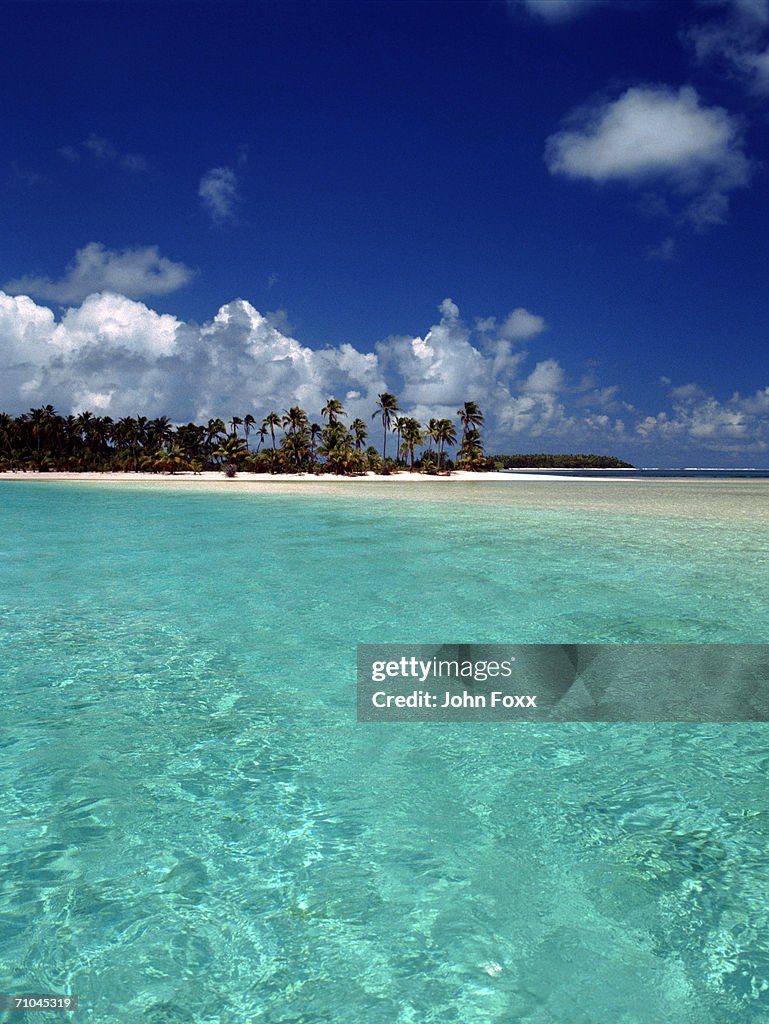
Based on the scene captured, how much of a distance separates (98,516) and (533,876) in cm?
3097

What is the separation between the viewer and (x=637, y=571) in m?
15.7

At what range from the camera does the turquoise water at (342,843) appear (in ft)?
10.6

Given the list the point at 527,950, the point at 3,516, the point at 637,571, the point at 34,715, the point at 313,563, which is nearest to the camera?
the point at 527,950

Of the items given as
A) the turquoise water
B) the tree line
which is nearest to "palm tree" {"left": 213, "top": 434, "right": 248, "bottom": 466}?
the tree line

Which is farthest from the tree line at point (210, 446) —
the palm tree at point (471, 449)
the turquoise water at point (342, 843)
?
the turquoise water at point (342, 843)

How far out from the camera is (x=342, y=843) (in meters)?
4.47

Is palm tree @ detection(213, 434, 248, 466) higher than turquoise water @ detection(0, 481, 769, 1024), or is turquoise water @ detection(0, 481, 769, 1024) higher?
palm tree @ detection(213, 434, 248, 466)

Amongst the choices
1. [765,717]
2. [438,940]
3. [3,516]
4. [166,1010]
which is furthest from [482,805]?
[3,516]

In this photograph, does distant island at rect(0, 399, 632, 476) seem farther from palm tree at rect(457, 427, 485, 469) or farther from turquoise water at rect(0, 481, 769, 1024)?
turquoise water at rect(0, 481, 769, 1024)

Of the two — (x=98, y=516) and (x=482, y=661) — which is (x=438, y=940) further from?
(x=98, y=516)

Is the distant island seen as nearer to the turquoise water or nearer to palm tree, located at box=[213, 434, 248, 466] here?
palm tree, located at box=[213, 434, 248, 466]

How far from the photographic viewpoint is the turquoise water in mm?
3246

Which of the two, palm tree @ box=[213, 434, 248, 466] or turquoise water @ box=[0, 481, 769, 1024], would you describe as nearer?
turquoise water @ box=[0, 481, 769, 1024]

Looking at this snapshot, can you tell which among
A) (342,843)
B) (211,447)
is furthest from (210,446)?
(342,843)
